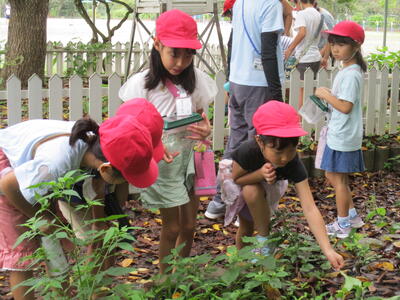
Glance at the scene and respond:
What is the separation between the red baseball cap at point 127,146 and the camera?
265 centimetres

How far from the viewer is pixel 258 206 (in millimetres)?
3674

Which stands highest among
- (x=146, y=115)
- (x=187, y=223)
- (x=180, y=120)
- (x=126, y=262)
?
(x=146, y=115)

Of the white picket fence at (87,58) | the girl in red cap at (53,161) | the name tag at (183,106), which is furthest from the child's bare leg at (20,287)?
the white picket fence at (87,58)

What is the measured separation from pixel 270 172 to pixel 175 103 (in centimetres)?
70

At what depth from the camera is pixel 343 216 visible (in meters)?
4.91

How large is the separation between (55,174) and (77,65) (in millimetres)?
8497

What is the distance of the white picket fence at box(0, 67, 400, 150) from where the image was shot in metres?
5.62

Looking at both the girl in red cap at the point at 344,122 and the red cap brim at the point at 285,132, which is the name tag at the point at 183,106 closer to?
the red cap brim at the point at 285,132

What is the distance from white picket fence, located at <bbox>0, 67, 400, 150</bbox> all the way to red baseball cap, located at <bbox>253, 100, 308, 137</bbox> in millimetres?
2542

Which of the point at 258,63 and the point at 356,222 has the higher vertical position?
the point at 258,63

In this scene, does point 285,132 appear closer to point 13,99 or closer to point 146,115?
point 146,115

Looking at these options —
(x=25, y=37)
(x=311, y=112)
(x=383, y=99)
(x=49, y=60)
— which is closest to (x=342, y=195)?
(x=311, y=112)

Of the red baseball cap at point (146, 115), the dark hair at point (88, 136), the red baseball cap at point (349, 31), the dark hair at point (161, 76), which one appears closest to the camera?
the dark hair at point (88, 136)

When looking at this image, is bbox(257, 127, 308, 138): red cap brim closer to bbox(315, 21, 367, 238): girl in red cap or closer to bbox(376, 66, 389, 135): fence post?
bbox(315, 21, 367, 238): girl in red cap
